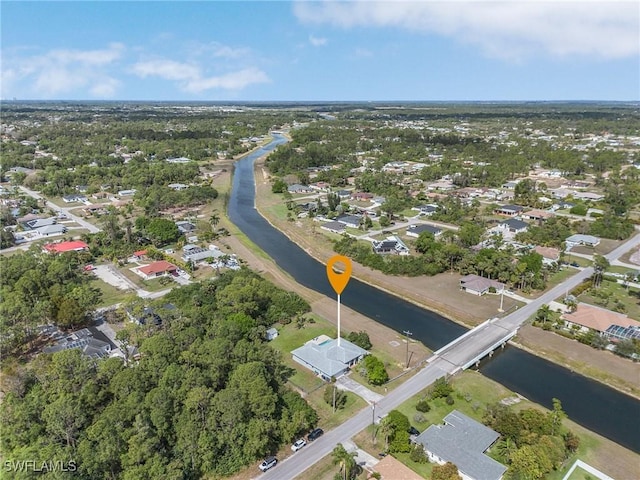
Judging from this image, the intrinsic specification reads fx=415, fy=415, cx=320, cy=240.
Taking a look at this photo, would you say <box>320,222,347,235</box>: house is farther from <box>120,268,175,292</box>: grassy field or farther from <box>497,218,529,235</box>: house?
<box>120,268,175,292</box>: grassy field

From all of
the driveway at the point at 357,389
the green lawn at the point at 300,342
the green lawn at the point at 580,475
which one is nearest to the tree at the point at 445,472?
the green lawn at the point at 580,475

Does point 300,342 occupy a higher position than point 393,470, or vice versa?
point 393,470

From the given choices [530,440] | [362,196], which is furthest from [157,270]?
[362,196]

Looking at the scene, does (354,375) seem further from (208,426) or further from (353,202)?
(353,202)

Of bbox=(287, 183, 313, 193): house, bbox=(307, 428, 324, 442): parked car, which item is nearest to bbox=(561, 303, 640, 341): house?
bbox=(307, 428, 324, 442): parked car

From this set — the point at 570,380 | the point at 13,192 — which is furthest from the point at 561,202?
the point at 13,192

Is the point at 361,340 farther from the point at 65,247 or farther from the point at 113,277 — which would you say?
the point at 65,247
